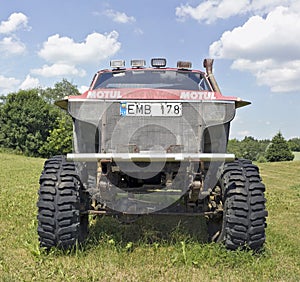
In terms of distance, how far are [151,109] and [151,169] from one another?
0.70m

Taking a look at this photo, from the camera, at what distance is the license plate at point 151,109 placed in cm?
455

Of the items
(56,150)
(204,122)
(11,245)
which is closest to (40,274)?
(11,245)

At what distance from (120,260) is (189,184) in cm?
114

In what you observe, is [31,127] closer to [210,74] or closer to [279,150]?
[279,150]

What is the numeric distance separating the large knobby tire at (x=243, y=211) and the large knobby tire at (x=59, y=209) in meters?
1.70

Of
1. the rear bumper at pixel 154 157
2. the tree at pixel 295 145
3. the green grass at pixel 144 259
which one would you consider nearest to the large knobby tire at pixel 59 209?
the green grass at pixel 144 259

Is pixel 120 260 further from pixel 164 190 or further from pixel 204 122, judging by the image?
pixel 204 122

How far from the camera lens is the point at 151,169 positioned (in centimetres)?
444

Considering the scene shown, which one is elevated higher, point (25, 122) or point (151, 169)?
point (25, 122)

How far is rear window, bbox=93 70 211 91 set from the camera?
5.82 metres

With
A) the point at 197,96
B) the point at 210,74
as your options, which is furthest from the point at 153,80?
the point at 197,96

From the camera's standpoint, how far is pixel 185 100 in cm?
457

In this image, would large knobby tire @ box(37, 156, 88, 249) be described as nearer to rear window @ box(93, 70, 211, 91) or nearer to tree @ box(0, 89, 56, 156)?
rear window @ box(93, 70, 211, 91)

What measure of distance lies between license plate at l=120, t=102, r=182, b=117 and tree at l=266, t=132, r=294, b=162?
143 feet
